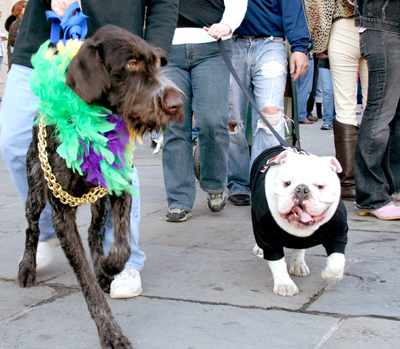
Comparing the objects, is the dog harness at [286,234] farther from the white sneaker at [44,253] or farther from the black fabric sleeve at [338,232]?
the white sneaker at [44,253]

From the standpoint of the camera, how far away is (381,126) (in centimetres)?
489

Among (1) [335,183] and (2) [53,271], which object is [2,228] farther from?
(1) [335,183]

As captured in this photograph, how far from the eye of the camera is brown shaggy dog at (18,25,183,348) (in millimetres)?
2525

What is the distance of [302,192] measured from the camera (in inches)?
117

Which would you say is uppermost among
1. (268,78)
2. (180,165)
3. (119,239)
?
(268,78)

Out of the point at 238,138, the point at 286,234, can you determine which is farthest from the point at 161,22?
the point at 238,138

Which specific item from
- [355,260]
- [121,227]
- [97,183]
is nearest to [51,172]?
[97,183]

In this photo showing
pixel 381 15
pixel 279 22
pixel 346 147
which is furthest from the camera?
pixel 346 147

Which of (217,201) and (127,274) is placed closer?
(127,274)

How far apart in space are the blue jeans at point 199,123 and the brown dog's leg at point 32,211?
5.67 ft

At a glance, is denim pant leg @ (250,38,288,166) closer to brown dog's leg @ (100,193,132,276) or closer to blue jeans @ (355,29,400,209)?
blue jeans @ (355,29,400,209)

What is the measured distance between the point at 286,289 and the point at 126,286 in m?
0.90

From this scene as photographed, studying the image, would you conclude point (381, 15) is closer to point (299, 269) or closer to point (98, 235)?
point (299, 269)

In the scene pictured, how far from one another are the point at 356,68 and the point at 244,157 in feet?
4.55
